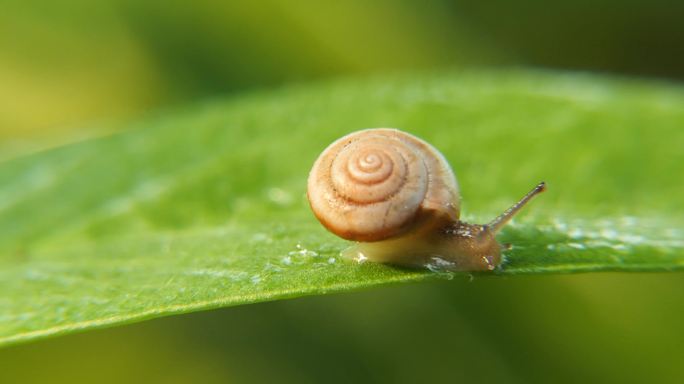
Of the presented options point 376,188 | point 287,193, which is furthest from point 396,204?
point 287,193

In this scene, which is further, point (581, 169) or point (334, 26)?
point (334, 26)

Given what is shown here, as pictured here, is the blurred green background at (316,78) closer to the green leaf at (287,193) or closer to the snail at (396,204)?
the green leaf at (287,193)

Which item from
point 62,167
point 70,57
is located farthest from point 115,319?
point 70,57

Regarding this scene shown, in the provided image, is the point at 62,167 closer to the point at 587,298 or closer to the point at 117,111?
the point at 117,111

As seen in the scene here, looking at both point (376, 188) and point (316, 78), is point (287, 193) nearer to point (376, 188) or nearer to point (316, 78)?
point (376, 188)

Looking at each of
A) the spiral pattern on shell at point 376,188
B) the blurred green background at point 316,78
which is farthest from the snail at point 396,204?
the blurred green background at point 316,78

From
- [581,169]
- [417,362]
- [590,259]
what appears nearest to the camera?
[590,259]

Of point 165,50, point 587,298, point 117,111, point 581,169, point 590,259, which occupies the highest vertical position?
point 165,50
